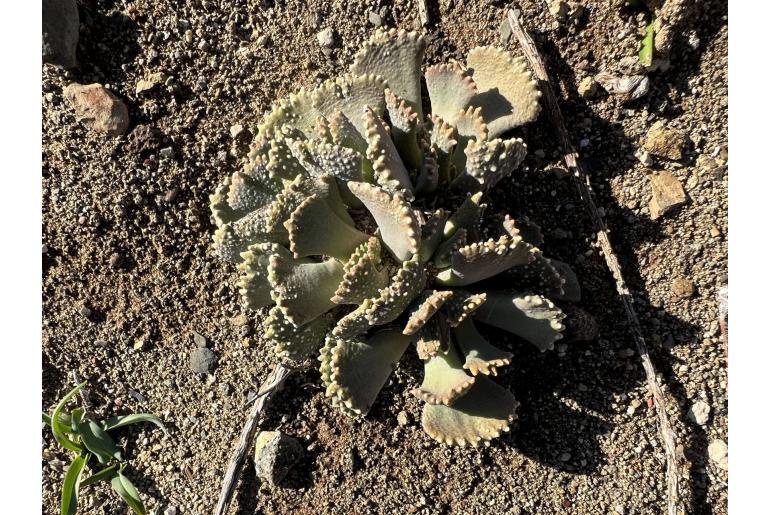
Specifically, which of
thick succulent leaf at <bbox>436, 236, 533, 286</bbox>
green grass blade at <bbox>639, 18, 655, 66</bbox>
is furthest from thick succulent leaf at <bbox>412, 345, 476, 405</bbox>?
green grass blade at <bbox>639, 18, 655, 66</bbox>

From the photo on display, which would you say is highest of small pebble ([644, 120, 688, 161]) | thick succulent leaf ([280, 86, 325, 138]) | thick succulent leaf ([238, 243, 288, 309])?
small pebble ([644, 120, 688, 161])

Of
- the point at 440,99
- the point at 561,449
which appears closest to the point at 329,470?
the point at 561,449

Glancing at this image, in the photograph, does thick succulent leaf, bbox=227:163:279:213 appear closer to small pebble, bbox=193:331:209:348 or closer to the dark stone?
small pebble, bbox=193:331:209:348

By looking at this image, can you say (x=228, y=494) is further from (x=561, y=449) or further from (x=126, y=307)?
(x=561, y=449)

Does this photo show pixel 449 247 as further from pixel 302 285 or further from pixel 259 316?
pixel 259 316

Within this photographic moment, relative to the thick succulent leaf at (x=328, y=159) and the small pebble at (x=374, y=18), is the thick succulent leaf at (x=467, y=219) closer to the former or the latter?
the thick succulent leaf at (x=328, y=159)

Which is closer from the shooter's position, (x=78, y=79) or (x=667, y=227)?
(x=667, y=227)
